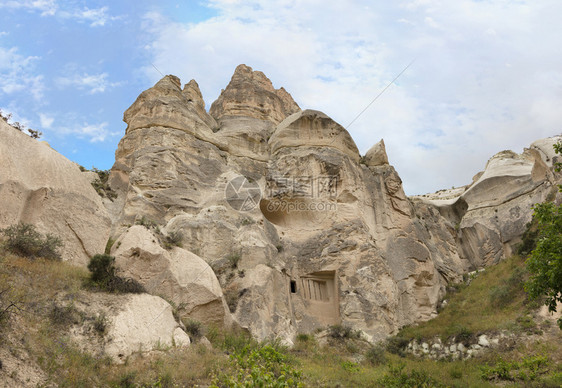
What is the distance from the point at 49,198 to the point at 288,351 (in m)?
9.29

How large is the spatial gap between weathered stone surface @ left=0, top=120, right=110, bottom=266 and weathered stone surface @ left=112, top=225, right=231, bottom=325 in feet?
3.00

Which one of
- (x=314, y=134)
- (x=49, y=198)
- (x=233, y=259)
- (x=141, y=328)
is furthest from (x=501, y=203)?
(x=49, y=198)

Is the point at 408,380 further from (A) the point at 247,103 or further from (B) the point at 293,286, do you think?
(A) the point at 247,103

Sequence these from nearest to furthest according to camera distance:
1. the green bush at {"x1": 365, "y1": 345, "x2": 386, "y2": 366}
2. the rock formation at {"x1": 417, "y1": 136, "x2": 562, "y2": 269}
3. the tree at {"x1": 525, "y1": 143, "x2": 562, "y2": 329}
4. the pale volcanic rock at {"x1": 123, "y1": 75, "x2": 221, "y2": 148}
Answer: the tree at {"x1": 525, "y1": 143, "x2": 562, "y2": 329}
the green bush at {"x1": 365, "y1": 345, "x2": 386, "y2": 366}
the pale volcanic rock at {"x1": 123, "y1": 75, "x2": 221, "y2": 148}
the rock formation at {"x1": 417, "y1": 136, "x2": 562, "y2": 269}

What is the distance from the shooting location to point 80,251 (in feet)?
42.8

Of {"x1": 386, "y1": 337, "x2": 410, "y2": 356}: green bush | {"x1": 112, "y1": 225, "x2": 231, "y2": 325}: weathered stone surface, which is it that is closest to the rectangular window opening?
{"x1": 386, "y1": 337, "x2": 410, "y2": 356}: green bush

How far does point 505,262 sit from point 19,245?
23475mm

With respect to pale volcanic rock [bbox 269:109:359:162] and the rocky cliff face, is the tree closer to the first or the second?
the rocky cliff face

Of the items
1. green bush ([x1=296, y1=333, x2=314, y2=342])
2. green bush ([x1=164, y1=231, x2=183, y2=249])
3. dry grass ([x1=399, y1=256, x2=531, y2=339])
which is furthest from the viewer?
dry grass ([x1=399, y1=256, x2=531, y2=339])

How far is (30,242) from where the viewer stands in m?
11.1

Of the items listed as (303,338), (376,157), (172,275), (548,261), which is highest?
(376,157)

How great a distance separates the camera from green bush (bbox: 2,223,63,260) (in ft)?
35.7

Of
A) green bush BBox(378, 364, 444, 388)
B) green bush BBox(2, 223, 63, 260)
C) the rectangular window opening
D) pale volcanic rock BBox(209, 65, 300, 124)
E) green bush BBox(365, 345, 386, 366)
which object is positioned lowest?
green bush BBox(378, 364, 444, 388)

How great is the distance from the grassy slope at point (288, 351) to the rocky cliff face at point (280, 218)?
1.77 m
